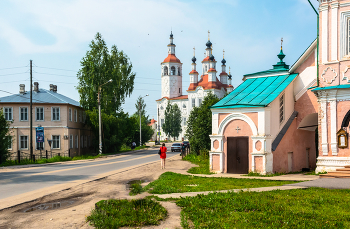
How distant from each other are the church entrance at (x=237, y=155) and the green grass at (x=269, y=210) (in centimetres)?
697

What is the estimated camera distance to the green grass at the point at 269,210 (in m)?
6.47

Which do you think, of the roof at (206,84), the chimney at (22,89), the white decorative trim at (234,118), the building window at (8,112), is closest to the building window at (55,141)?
the building window at (8,112)

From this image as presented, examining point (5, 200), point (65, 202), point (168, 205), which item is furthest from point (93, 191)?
point (168, 205)

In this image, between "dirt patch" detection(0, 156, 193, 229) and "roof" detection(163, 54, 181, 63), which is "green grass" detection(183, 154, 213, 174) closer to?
"dirt patch" detection(0, 156, 193, 229)

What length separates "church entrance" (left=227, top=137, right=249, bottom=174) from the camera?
1680cm

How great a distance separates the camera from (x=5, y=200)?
400 inches

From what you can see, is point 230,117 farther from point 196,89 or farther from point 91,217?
point 196,89

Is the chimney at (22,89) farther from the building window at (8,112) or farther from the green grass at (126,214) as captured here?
the green grass at (126,214)

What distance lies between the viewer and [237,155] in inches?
670

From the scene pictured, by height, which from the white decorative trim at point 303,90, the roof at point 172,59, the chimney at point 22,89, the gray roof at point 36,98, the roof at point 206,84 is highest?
the roof at point 172,59

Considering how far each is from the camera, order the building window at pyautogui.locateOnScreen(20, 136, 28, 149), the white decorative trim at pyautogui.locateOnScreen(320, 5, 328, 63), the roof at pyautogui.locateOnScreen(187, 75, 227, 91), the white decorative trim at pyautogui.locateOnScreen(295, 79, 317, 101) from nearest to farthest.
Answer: the white decorative trim at pyautogui.locateOnScreen(320, 5, 328, 63)
the white decorative trim at pyautogui.locateOnScreen(295, 79, 317, 101)
the building window at pyautogui.locateOnScreen(20, 136, 28, 149)
the roof at pyautogui.locateOnScreen(187, 75, 227, 91)

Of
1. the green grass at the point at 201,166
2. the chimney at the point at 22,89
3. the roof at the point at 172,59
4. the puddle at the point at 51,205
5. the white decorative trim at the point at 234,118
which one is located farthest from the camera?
the roof at the point at 172,59

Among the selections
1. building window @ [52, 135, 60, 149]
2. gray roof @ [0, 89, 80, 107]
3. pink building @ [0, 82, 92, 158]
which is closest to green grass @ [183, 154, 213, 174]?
pink building @ [0, 82, 92, 158]

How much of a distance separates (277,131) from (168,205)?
10.5 metres
